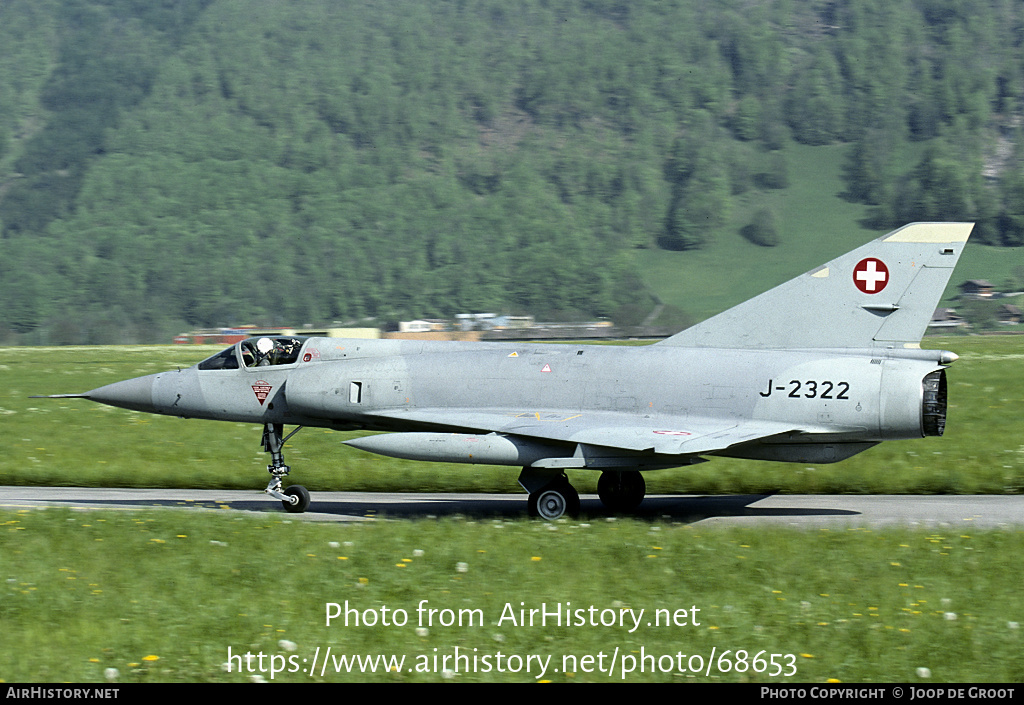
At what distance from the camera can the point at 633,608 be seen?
31.5 feet

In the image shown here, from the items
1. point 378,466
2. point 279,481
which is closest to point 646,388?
point 279,481

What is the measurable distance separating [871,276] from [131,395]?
12.3 metres

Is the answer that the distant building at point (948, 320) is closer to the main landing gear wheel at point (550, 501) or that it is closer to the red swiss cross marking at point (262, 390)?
the main landing gear wheel at point (550, 501)

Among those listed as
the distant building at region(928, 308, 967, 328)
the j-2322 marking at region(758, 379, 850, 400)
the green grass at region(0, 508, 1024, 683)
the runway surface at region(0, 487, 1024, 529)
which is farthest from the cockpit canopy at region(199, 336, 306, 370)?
the distant building at region(928, 308, 967, 328)

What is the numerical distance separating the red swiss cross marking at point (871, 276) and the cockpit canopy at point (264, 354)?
9.15 m

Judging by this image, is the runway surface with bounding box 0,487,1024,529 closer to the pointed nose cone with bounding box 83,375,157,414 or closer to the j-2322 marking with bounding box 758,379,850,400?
the pointed nose cone with bounding box 83,375,157,414

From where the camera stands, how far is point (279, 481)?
17.0 m

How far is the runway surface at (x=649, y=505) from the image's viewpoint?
51.4 feet

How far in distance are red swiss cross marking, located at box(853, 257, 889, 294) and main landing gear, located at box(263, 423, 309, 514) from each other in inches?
361

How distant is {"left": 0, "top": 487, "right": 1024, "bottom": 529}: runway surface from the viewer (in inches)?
→ 617

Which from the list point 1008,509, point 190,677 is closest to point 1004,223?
point 1008,509

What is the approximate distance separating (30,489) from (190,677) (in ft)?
46.5

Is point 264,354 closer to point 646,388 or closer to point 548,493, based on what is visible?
point 548,493

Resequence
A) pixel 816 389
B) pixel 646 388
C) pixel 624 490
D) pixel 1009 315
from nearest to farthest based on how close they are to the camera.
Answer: pixel 816 389 < pixel 646 388 < pixel 624 490 < pixel 1009 315
